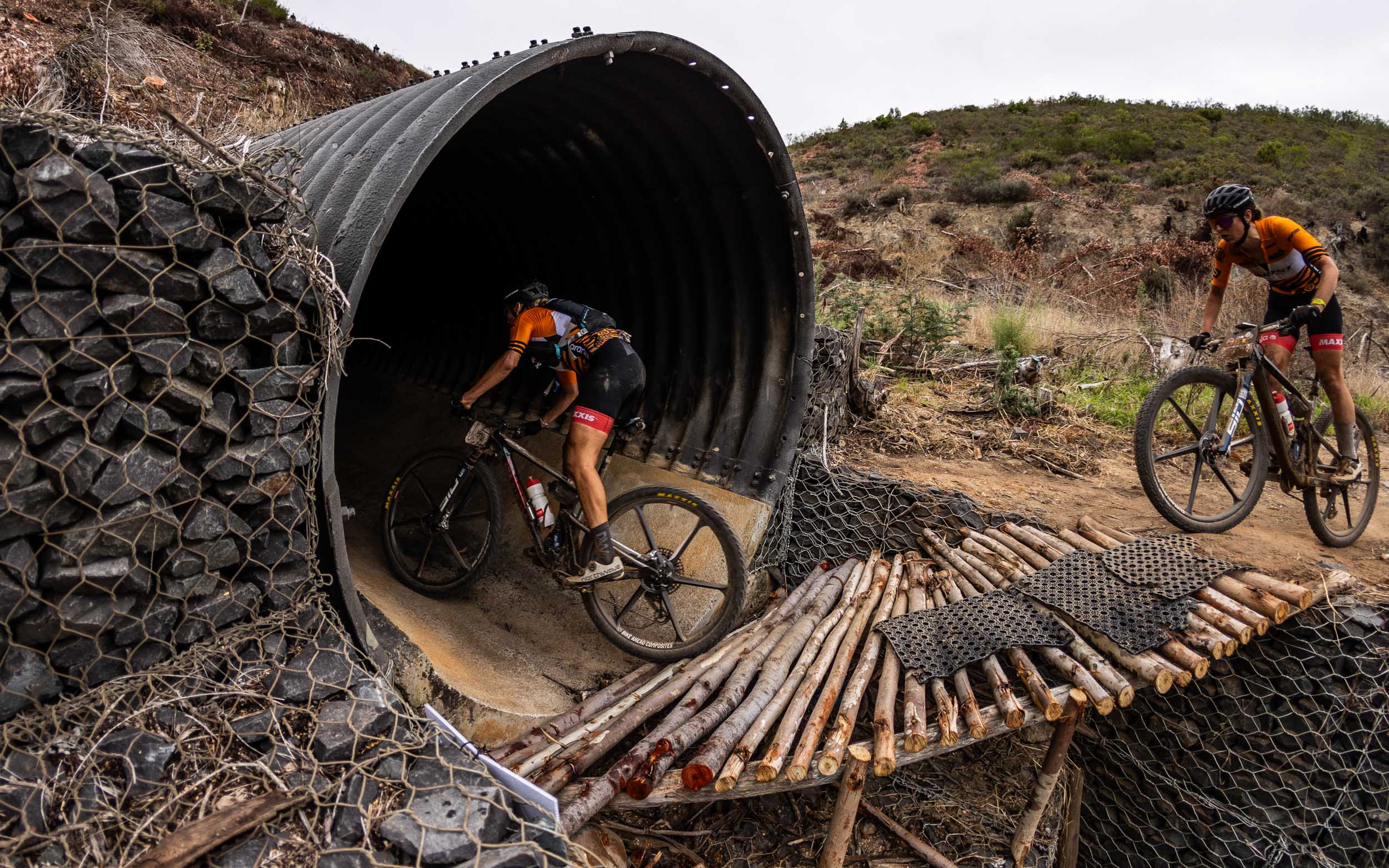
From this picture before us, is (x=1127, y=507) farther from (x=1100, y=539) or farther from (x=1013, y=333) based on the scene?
(x=1013, y=333)

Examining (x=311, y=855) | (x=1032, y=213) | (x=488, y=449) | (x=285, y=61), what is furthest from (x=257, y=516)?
(x=1032, y=213)

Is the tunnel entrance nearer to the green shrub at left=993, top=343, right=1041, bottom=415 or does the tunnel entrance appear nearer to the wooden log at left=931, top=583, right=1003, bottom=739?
the wooden log at left=931, top=583, right=1003, bottom=739

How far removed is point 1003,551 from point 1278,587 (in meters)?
1.62

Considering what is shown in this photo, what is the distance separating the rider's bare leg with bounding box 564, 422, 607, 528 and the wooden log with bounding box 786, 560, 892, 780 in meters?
1.75

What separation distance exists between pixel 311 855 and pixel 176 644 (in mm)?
1079

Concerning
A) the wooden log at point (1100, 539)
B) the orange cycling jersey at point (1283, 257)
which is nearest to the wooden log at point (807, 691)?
the wooden log at point (1100, 539)

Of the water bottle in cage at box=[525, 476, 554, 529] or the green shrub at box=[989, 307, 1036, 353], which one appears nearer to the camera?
the water bottle in cage at box=[525, 476, 554, 529]

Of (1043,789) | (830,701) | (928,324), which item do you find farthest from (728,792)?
(928,324)

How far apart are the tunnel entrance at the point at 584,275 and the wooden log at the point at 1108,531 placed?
2.25 meters

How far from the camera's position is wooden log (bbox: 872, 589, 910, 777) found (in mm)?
3848

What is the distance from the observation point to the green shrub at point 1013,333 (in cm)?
1105

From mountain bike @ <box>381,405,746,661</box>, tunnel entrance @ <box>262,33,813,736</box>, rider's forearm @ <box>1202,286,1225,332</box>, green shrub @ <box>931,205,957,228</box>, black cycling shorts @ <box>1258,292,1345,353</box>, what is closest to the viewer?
tunnel entrance @ <box>262,33,813,736</box>

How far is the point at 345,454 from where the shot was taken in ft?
25.9

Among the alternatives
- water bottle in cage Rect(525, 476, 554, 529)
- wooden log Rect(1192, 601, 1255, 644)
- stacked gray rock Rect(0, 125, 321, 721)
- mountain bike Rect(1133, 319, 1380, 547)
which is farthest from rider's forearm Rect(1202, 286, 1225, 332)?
stacked gray rock Rect(0, 125, 321, 721)
